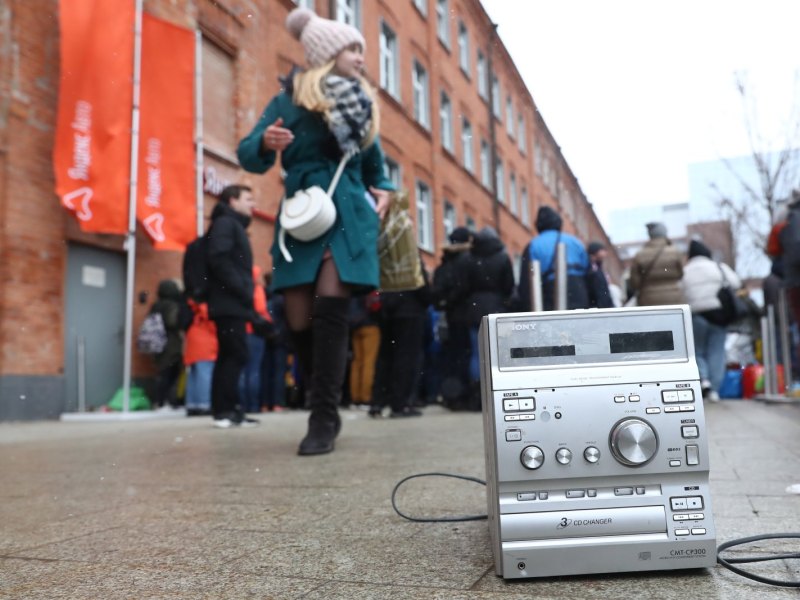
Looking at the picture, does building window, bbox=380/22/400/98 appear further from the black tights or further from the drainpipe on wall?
the black tights

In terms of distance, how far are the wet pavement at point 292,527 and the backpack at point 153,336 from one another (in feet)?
18.4

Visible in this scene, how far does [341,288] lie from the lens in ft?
11.9

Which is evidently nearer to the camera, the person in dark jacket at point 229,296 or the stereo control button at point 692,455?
the stereo control button at point 692,455

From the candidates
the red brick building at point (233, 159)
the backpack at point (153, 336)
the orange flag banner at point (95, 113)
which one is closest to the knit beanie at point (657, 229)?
the red brick building at point (233, 159)

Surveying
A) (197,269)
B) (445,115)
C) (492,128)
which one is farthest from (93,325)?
(492,128)

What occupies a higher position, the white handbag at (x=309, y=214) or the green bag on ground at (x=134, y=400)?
the white handbag at (x=309, y=214)

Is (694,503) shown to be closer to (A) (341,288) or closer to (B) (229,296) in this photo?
(A) (341,288)

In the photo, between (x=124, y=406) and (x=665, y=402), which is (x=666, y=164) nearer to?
(x=665, y=402)

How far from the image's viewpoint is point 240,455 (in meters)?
3.69

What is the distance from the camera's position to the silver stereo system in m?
1.32

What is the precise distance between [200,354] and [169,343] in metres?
1.68

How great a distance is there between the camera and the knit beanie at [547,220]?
245 cm

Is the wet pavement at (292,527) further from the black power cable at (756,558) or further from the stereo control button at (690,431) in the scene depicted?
the stereo control button at (690,431)

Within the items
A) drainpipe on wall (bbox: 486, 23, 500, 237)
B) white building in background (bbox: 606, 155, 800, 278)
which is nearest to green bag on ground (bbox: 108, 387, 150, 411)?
drainpipe on wall (bbox: 486, 23, 500, 237)
